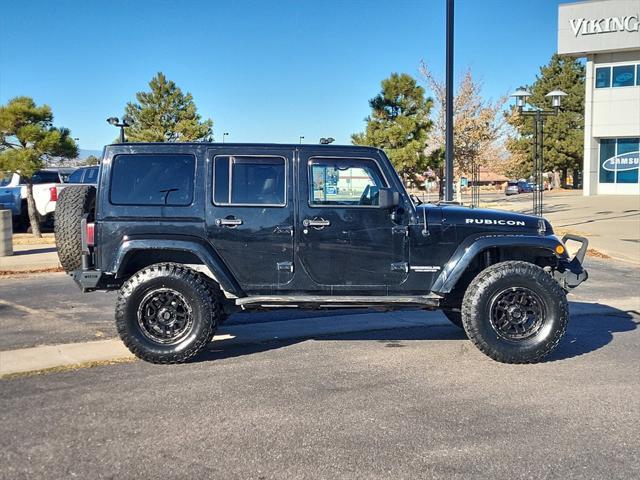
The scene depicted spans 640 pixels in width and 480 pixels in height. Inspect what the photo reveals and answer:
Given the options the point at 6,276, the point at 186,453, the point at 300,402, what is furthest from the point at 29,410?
the point at 6,276

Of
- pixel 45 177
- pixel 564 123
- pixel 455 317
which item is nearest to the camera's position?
pixel 455 317

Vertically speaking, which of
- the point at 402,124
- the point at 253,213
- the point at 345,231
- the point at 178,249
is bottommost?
the point at 178,249

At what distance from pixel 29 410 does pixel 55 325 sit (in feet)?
9.63

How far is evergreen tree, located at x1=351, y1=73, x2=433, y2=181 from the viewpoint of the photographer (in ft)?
73.6

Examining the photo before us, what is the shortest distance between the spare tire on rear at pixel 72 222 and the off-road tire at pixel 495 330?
356cm

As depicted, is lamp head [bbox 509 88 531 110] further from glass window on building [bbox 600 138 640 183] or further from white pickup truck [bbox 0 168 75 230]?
glass window on building [bbox 600 138 640 183]

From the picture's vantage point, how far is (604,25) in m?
39.3

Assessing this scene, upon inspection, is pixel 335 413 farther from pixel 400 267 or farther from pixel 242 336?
pixel 242 336

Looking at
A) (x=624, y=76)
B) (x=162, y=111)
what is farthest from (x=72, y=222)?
(x=624, y=76)

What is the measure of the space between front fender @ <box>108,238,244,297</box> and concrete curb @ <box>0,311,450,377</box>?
2.99 feet

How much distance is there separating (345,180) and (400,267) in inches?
37.2

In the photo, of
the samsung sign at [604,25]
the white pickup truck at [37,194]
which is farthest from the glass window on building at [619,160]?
the white pickup truck at [37,194]

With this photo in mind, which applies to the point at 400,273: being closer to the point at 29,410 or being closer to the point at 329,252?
the point at 329,252

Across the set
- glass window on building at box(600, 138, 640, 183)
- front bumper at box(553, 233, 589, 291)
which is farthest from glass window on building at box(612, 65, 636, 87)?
front bumper at box(553, 233, 589, 291)
